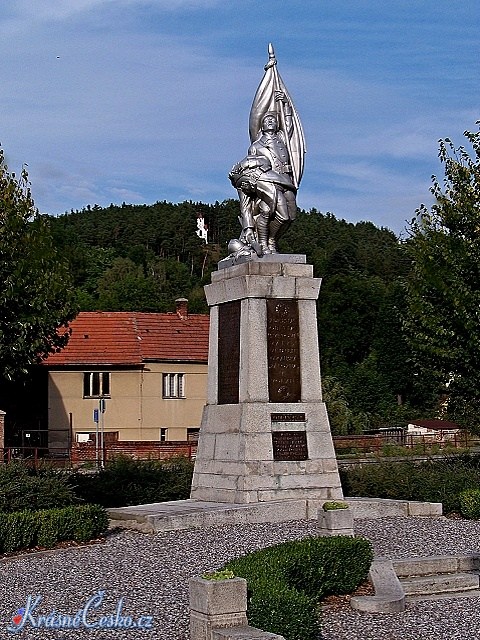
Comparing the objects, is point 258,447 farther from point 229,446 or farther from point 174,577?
point 174,577

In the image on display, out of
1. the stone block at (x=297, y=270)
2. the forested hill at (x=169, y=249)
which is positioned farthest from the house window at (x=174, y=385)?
the stone block at (x=297, y=270)

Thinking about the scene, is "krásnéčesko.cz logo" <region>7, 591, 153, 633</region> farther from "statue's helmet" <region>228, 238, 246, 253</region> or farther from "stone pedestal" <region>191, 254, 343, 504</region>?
"statue's helmet" <region>228, 238, 246, 253</region>

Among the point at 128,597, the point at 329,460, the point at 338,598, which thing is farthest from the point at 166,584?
the point at 329,460

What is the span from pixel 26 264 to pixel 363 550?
20.7m

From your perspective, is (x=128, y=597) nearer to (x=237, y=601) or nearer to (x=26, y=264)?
(x=237, y=601)

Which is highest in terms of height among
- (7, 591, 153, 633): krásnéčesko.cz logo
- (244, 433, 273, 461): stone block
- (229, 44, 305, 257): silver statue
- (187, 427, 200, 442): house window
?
(229, 44, 305, 257): silver statue

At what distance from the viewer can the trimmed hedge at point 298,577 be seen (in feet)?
28.4

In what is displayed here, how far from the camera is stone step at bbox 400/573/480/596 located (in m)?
12.0

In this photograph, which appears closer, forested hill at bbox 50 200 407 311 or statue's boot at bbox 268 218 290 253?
statue's boot at bbox 268 218 290 253

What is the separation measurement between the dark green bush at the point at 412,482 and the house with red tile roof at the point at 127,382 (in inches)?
1175

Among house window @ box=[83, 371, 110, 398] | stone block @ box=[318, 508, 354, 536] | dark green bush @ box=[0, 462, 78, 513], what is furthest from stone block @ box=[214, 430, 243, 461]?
house window @ box=[83, 371, 110, 398]

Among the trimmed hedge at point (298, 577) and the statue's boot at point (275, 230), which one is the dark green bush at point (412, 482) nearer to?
the statue's boot at point (275, 230)

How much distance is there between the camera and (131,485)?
19.4 meters

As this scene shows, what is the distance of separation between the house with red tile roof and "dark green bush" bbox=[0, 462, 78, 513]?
110 feet
